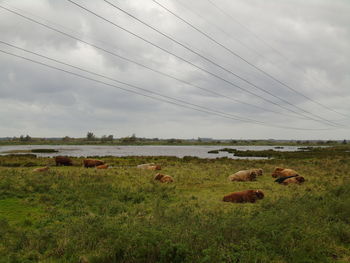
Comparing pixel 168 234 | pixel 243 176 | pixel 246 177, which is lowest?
pixel 246 177

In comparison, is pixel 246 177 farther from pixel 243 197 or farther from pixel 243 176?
pixel 243 197

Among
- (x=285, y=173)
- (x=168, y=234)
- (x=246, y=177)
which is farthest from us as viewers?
(x=285, y=173)

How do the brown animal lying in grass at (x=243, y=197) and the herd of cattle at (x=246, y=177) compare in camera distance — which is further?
the herd of cattle at (x=246, y=177)

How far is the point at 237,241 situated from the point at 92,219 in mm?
5219

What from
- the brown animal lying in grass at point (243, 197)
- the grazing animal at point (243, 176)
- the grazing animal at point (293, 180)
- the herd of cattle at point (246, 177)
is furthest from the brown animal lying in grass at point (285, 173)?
the brown animal lying in grass at point (243, 197)

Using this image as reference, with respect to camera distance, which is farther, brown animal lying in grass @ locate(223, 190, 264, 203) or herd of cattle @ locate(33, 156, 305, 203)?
herd of cattle @ locate(33, 156, 305, 203)

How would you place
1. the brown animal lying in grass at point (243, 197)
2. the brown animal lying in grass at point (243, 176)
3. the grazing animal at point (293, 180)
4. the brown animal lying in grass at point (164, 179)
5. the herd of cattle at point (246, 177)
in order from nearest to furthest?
the brown animal lying in grass at point (243, 197) → the herd of cattle at point (246, 177) → the grazing animal at point (293, 180) → the brown animal lying in grass at point (164, 179) → the brown animal lying in grass at point (243, 176)

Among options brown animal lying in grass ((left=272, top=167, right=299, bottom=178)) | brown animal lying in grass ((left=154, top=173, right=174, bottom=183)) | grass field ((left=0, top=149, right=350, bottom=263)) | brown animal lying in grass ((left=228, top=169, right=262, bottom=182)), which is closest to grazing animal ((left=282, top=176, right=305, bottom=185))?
brown animal lying in grass ((left=272, top=167, right=299, bottom=178))

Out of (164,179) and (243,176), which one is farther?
(243,176)

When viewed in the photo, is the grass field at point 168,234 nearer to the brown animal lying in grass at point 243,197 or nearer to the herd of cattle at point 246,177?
the brown animal lying in grass at point 243,197

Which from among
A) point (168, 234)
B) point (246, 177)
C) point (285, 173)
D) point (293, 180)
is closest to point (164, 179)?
point (246, 177)

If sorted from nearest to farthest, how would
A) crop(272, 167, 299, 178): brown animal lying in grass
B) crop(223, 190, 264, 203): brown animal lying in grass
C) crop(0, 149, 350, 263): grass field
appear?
crop(0, 149, 350, 263): grass field
crop(223, 190, 264, 203): brown animal lying in grass
crop(272, 167, 299, 178): brown animal lying in grass

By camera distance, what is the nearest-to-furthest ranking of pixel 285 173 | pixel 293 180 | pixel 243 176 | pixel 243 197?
1. pixel 243 197
2. pixel 293 180
3. pixel 243 176
4. pixel 285 173

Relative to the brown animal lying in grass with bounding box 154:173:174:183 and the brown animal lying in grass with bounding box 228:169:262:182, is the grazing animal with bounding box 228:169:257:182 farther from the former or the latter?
the brown animal lying in grass with bounding box 154:173:174:183
